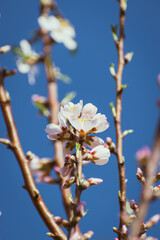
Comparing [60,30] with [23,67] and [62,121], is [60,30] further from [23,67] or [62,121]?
[62,121]

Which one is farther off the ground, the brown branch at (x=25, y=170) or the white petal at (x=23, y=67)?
the white petal at (x=23, y=67)

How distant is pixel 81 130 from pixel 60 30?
1.08 meters

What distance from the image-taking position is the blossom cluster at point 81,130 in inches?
26.0

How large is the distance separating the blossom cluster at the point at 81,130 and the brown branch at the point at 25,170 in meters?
0.11

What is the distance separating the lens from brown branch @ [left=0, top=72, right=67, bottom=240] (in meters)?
0.68

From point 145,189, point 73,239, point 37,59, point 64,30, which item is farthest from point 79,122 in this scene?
point 64,30

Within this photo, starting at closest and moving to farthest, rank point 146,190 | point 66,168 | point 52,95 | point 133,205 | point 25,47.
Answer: point 146,190 → point 66,168 → point 133,205 → point 52,95 → point 25,47

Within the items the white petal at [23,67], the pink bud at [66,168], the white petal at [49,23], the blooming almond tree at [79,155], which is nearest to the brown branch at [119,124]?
the blooming almond tree at [79,155]

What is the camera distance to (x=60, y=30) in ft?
5.13

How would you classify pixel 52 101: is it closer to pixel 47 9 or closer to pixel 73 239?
pixel 47 9

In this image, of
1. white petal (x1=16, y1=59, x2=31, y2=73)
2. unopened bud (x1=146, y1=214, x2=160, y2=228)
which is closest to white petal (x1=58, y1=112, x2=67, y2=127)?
unopened bud (x1=146, y1=214, x2=160, y2=228)

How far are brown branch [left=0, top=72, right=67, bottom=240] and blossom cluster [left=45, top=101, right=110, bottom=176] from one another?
11cm

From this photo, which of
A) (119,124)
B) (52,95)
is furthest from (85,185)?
(52,95)

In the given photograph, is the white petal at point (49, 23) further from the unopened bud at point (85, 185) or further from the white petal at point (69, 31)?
the unopened bud at point (85, 185)
